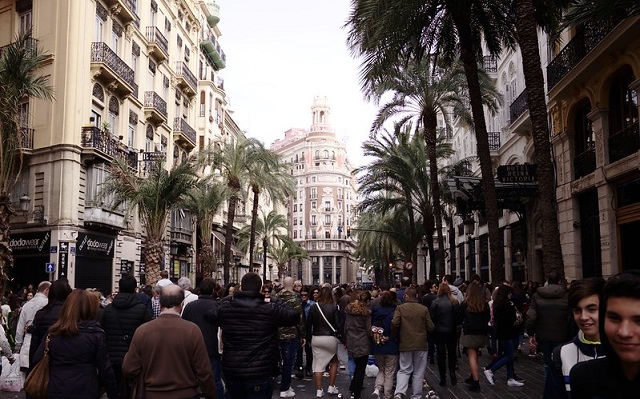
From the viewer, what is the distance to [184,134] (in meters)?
42.5

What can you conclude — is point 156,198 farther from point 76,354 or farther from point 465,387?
point 76,354

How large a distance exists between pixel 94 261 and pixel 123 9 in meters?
12.0

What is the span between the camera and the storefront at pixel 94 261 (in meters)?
27.6

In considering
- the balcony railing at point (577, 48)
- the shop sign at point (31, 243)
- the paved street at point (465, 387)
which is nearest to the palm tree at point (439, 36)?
the balcony railing at point (577, 48)

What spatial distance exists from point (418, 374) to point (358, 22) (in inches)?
368

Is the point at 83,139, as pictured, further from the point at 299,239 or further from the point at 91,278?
the point at 299,239

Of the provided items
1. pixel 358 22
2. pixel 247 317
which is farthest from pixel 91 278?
pixel 247 317

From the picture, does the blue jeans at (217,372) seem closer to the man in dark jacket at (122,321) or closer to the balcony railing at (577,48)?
the man in dark jacket at (122,321)

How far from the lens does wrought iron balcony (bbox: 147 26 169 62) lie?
36.2 metres

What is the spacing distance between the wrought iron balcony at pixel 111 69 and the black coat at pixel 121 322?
22.9 meters

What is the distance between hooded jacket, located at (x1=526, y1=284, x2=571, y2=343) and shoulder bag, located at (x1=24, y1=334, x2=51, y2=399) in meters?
7.00

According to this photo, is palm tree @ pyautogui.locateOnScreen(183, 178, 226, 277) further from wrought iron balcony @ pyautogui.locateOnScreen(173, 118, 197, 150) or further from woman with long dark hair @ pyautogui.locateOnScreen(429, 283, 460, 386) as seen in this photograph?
woman with long dark hair @ pyautogui.locateOnScreen(429, 283, 460, 386)

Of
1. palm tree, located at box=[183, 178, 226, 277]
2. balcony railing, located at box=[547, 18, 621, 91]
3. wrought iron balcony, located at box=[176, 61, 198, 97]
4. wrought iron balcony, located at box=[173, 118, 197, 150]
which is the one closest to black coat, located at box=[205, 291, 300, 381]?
balcony railing, located at box=[547, 18, 621, 91]

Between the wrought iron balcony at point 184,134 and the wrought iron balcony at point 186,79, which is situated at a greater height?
the wrought iron balcony at point 186,79
